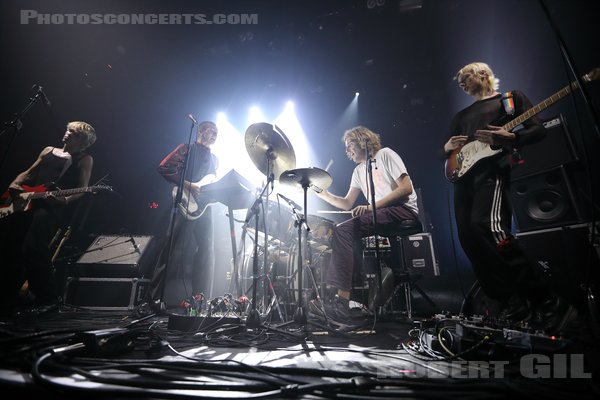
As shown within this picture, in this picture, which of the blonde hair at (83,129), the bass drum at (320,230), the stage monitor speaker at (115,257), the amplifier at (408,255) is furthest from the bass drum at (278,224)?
the blonde hair at (83,129)

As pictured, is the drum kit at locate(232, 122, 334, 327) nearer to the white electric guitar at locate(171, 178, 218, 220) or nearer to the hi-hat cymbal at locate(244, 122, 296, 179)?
the hi-hat cymbal at locate(244, 122, 296, 179)

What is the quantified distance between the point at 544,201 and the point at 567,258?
0.64 m

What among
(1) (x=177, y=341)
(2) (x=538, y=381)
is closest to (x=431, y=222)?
(2) (x=538, y=381)

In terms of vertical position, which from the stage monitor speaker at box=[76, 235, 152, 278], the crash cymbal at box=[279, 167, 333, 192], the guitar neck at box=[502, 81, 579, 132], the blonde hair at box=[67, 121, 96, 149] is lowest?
the stage monitor speaker at box=[76, 235, 152, 278]

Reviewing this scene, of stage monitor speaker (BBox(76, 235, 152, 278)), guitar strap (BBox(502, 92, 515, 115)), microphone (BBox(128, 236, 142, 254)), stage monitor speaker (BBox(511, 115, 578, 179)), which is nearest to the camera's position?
guitar strap (BBox(502, 92, 515, 115))

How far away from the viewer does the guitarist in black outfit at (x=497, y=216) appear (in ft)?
6.69

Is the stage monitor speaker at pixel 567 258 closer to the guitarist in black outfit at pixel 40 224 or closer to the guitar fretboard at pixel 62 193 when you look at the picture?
the guitarist in black outfit at pixel 40 224

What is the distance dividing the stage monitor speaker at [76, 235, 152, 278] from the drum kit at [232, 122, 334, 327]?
5.48 feet

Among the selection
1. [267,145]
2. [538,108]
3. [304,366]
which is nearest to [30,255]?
[267,145]

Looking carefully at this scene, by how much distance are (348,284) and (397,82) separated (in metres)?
5.28

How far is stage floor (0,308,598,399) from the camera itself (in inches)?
36.8

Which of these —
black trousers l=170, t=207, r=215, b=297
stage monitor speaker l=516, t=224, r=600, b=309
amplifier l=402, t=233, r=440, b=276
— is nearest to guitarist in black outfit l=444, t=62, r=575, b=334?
stage monitor speaker l=516, t=224, r=600, b=309

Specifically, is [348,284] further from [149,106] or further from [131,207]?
[149,106]

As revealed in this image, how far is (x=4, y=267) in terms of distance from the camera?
398cm
